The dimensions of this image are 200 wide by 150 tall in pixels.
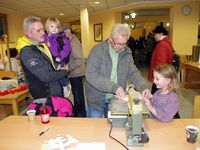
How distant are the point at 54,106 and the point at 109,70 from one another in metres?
0.59

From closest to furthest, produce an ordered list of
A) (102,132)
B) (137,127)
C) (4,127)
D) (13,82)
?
(137,127) → (102,132) → (4,127) → (13,82)

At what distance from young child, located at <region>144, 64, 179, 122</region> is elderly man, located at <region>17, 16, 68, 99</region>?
857 mm

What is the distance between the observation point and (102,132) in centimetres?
142

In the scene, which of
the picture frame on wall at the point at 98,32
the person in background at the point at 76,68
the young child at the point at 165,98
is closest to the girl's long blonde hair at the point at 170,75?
the young child at the point at 165,98

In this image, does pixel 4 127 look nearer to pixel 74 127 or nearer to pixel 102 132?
pixel 74 127

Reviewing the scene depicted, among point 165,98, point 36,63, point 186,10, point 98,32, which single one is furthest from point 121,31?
point 98,32

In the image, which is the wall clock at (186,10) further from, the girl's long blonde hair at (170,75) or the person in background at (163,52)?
the girl's long blonde hair at (170,75)

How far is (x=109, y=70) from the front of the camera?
1.81 metres

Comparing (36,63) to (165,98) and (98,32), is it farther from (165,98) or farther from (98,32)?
(98,32)

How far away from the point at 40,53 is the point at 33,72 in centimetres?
18

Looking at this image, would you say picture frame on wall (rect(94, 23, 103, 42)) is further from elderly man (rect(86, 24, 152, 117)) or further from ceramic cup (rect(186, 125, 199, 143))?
ceramic cup (rect(186, 125, 199, 143))

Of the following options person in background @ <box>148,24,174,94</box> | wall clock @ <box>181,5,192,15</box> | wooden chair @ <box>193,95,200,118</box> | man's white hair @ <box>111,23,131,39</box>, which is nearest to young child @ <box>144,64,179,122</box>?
wooden chair @ <box>193,95,200,118</box>

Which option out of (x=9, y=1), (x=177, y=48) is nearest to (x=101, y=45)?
(x=9, y=1)

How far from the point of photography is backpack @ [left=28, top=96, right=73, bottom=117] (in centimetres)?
176
